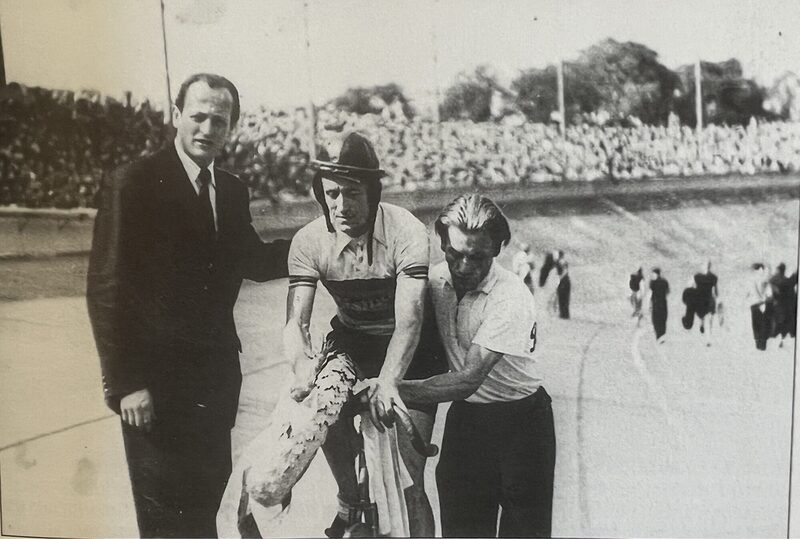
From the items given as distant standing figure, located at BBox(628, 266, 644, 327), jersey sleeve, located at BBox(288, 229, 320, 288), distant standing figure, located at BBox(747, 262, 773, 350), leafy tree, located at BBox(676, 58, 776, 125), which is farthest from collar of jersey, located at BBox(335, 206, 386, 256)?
distant standing figure, located at BBox(747, 262, 773, 350)

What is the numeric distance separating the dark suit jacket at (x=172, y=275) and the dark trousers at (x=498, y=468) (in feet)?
2.87

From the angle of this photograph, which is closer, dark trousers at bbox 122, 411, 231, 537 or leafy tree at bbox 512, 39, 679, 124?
leafy tree at bbox 512, 39, 679, 124

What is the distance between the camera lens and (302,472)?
8.26 feet

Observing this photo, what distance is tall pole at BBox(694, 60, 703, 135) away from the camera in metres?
2.43

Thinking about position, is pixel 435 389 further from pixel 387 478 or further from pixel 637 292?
pixel 637 292

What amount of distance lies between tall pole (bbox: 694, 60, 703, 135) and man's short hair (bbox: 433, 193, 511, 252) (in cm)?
80

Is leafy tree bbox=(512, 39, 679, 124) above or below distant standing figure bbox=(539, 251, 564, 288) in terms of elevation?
above

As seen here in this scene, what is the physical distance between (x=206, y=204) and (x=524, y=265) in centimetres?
121

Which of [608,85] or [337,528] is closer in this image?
[608,85]

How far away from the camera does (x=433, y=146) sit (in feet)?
8.02

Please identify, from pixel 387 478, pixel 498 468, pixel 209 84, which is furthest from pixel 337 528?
pixel 209 84

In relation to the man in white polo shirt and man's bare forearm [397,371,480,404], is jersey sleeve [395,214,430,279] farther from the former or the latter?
man's bare forearm [397,371,480,404]

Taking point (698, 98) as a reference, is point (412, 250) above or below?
below

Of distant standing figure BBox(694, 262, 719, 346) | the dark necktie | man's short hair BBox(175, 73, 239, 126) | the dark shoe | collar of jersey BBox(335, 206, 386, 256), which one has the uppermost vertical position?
man's short hair BBox(175, 73, 239, 126)
